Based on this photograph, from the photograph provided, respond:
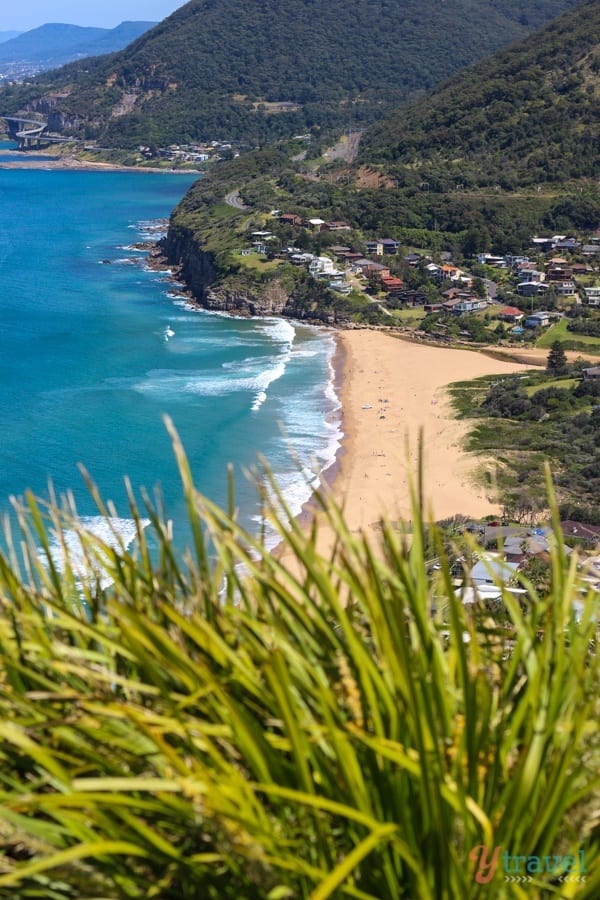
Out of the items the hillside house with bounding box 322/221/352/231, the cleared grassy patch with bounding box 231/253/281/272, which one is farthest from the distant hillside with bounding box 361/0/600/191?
the cleared grassy patch with bounding box 231/253/281/272

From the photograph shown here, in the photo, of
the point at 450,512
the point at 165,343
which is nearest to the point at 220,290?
the point at 165,343

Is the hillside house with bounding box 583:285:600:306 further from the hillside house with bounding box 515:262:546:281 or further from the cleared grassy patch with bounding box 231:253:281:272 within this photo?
the cleared grassy patch with bounding box 231:253:281:272

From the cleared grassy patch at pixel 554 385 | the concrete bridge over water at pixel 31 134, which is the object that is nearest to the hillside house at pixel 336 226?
the cleared grassy patch at pixel 554 385

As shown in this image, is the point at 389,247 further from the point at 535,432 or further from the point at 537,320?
the point at 535,432

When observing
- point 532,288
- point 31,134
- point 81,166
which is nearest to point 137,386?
point 532,288

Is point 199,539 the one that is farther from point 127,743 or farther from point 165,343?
point 165,343

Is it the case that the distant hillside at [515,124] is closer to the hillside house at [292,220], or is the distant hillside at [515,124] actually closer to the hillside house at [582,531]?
the hillside house at [292,220]
